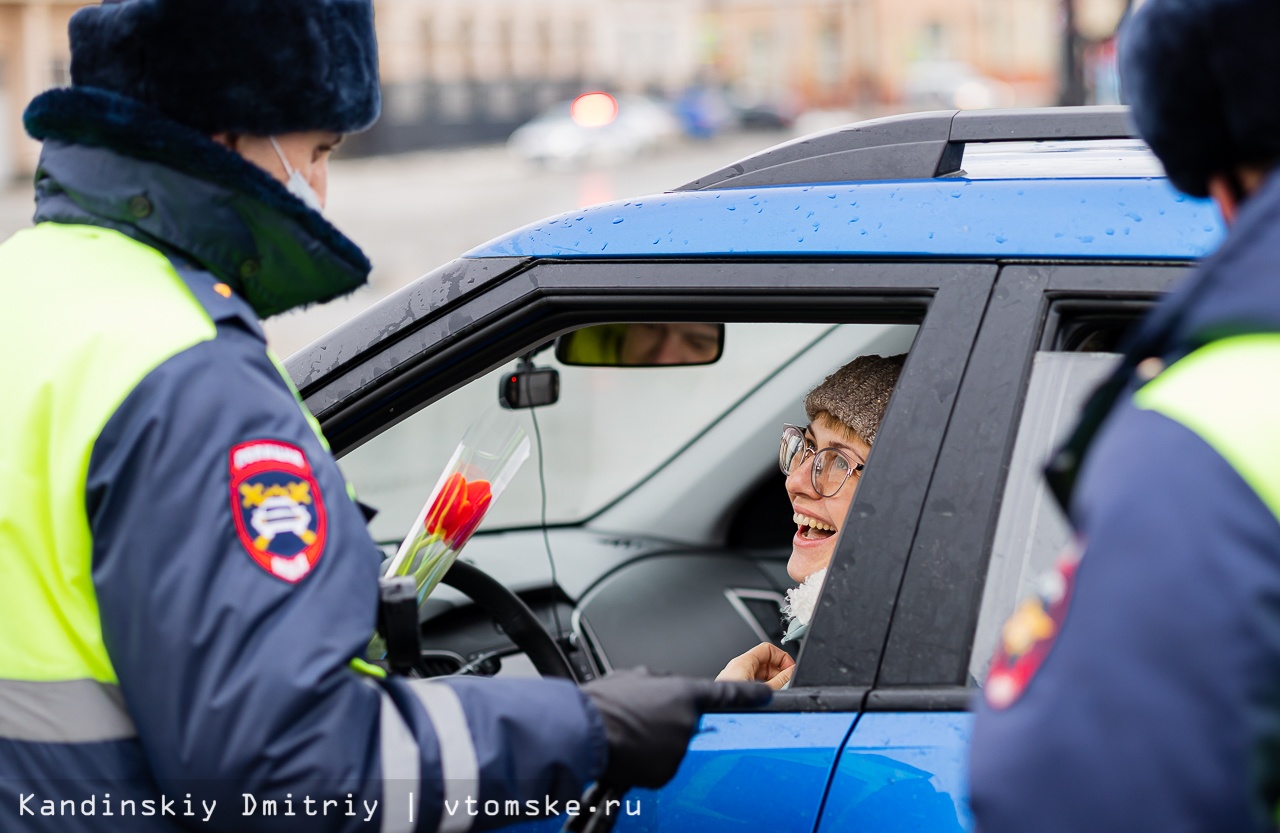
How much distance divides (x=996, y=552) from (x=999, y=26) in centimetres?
6117

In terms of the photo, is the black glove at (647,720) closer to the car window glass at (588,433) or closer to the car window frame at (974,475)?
the car window frame at (974,475)

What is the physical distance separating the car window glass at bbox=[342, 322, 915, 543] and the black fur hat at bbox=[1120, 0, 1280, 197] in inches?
127

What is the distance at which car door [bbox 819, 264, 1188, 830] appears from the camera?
149 centimetres

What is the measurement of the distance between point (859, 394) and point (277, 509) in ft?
4.32

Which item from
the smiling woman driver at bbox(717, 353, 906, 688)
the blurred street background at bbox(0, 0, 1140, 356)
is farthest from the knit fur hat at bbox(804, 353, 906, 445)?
the blurred street background at bbox(0, 0, 1140, 356)

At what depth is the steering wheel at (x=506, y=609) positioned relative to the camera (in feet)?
7.27

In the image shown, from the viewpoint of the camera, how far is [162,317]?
1.27m

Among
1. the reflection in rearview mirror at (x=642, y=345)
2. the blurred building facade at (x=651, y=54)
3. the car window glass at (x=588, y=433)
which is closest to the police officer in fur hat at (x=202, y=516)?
the reflection in rearview mirror at (x=642, y=345)

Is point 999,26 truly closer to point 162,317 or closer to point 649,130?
point 649,130

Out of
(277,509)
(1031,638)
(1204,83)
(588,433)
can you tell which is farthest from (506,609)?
(588,433)

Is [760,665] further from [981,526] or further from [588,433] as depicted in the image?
[588,433]

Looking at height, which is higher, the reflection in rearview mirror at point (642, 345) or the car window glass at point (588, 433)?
the reflection in rearview mirror at point (642, 345)

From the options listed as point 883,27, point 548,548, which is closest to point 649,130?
point 883,27

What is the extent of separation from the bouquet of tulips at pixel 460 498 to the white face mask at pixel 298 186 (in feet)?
1.62
